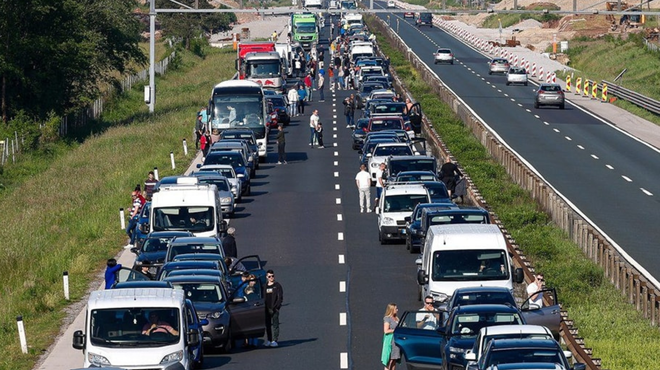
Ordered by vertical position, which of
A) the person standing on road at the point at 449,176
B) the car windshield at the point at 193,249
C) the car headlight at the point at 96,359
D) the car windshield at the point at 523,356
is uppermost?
the car windshield at the point at 523,356

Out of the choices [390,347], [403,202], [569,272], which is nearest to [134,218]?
[403,202]

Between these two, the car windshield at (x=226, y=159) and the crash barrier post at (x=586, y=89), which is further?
the crash barrier post at (x=586, y=89)

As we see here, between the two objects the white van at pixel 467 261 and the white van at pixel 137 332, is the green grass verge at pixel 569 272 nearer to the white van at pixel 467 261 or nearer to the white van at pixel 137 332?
the white van at pixel 467 261

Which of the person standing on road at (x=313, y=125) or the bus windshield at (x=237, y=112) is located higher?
the bus windshield at (x=237, y=112)

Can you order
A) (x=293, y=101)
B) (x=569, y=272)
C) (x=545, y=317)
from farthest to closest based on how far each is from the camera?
(x=293, y=101), (x=569, y=272), (x=545, y=317)

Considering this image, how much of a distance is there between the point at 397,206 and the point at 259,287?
42.6 ft

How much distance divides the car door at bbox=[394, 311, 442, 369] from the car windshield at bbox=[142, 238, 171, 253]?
411 inches

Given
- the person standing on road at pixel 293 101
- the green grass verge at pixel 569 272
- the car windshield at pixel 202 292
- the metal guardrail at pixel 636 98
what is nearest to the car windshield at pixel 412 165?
the green grass verge at pixel 569 272

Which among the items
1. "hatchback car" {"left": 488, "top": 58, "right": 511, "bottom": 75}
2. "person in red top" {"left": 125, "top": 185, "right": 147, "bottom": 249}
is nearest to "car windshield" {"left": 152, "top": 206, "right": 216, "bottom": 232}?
"person in red top" {"left": 125, "top": 185, "right": 147, "bottom": 249}

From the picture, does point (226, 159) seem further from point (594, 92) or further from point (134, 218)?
point (594, 92)

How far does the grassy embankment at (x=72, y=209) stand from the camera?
31.2 metres

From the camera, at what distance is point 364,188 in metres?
44.7

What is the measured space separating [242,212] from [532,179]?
1015 cm

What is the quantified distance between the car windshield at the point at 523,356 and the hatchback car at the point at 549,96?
60311mm
